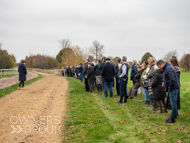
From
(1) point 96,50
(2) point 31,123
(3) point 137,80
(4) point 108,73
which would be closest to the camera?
(2) point 31,123

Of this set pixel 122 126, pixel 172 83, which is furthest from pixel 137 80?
pixel 122 126

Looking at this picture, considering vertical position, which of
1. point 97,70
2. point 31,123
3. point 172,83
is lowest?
point 31,123

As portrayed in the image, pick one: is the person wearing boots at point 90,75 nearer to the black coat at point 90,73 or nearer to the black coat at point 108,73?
the black coat at point 90,73

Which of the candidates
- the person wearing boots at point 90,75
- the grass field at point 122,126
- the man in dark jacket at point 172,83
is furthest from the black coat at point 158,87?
the person wearing boots at point 90,75

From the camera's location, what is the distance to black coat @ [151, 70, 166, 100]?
7.24 metres

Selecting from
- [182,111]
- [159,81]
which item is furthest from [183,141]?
[182,111]

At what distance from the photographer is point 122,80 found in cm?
927

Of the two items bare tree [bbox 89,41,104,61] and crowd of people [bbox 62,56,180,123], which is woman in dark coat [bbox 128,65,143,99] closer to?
crowd of people [bbox 62,56,180,123]

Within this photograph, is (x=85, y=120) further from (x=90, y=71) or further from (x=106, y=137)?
(x=90, y=71)

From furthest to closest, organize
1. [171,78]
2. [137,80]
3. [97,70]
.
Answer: [97,70] < [137,80] < [171,78]

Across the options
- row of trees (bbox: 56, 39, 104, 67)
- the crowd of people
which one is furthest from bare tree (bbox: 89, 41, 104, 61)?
the crowd of people

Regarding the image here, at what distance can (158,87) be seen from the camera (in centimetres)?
732

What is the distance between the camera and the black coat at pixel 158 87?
724cm

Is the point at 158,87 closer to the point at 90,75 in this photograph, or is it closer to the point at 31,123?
the point at 31,123
